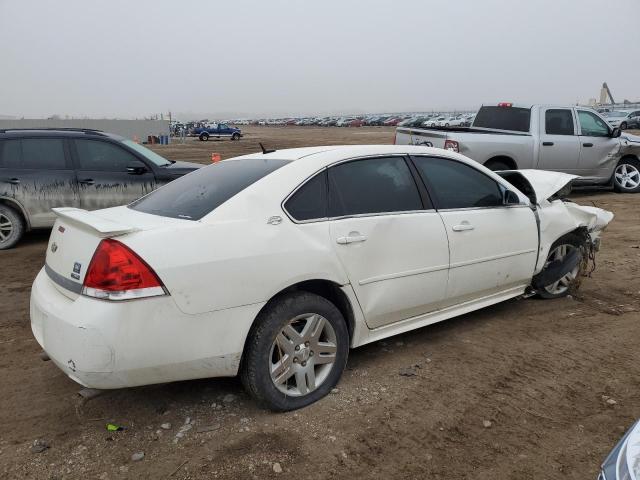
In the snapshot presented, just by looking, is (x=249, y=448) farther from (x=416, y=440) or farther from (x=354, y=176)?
(x=354, y=176)

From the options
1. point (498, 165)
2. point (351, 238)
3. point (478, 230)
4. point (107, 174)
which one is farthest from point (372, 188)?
point (498, 165)

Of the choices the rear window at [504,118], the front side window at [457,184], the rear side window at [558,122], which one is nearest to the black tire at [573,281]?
the front side window at [457,184]

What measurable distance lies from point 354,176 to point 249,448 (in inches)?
72.1

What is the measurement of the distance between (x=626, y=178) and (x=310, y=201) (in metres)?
11.2

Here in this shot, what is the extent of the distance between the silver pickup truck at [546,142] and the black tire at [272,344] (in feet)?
22.3

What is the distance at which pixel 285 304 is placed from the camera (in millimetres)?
3018

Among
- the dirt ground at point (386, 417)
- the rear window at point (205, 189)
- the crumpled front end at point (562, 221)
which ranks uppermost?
the rear window at point (205, 189)

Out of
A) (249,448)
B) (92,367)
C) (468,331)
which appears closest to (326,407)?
(249,448)

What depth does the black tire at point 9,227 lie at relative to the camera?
726 cm

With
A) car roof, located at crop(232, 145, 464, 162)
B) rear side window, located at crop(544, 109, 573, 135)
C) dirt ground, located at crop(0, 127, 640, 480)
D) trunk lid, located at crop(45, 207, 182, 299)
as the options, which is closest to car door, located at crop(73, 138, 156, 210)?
dirt ground, located at crop(0, 127, 640, 480)

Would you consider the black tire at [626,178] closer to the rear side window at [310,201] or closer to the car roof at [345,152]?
the car roof at [345,152]

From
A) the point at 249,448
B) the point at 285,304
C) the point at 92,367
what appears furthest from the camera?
the point at 285,304

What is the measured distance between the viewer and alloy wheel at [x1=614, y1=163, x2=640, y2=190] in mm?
11906

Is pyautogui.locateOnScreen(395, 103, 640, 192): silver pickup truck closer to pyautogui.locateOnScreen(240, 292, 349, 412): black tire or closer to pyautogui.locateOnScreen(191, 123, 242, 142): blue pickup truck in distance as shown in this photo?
pyautogui.locateOnScreen(240, 292, 349, 412): black tire
